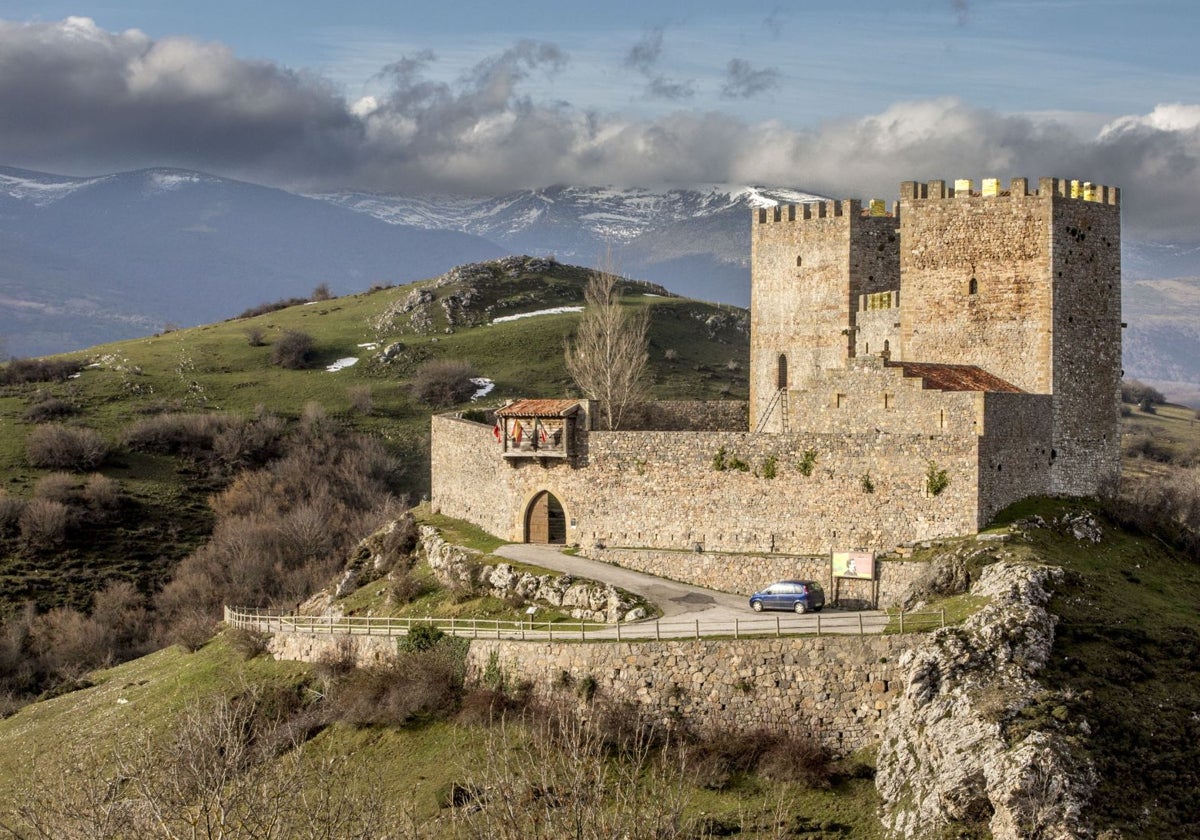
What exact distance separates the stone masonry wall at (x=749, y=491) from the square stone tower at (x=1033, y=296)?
5695 mm

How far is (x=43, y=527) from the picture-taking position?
90.6m

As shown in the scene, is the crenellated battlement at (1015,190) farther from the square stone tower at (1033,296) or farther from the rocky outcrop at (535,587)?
the rocky outcrop at (535,587)

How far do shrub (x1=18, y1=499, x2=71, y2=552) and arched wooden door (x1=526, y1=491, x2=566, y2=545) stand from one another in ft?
168

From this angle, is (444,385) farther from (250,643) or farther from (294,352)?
(250,643)

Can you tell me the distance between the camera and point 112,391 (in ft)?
A: 405

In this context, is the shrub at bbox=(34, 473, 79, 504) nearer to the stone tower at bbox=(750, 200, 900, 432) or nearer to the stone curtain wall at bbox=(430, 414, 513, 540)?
the stone curtain wall at bbox=(430, 414, 513, 540)

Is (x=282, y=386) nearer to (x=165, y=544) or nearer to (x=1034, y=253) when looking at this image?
(x=165, y=544)

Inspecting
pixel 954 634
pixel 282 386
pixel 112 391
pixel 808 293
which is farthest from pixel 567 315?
pixel 954 634

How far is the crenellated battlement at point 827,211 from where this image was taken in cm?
5222

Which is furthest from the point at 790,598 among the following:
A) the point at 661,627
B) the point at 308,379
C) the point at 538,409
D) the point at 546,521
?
the point at 308,379

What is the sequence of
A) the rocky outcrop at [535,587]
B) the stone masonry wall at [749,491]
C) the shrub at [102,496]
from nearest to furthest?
the stone masonry wall at [749,491] → the rocky outcrop at [535,587] → the shrub at [102,496]

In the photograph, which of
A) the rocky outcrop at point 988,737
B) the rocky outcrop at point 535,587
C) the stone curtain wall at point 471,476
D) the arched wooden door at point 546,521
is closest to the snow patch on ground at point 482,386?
the stone curtain wall at point 471,476

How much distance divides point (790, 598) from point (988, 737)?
11.1 m

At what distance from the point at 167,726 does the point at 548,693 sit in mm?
14963
